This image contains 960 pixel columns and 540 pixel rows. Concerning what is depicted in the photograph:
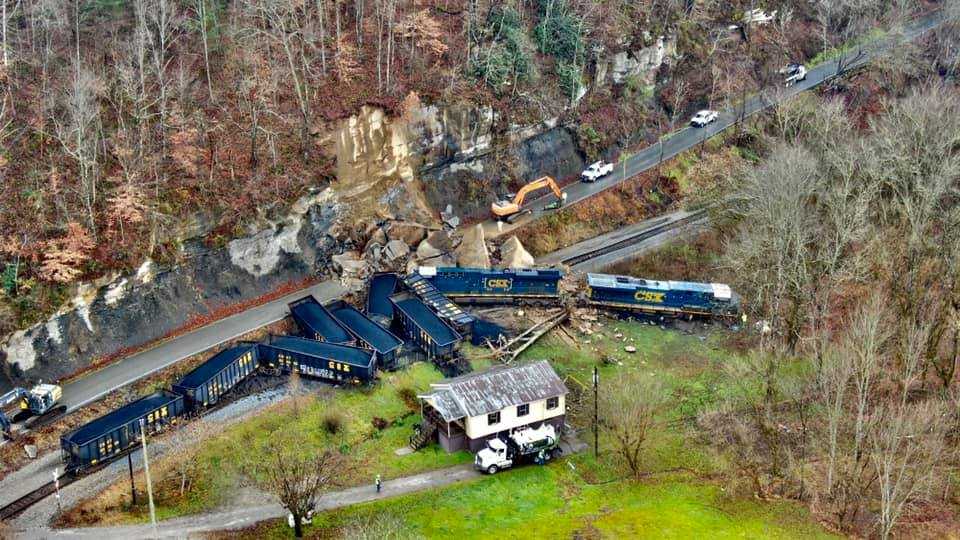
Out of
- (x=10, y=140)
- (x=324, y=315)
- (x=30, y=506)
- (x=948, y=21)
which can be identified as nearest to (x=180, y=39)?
(x=10, y=140)

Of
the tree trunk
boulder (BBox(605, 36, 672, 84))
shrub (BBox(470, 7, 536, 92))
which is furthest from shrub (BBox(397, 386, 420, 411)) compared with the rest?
boulder (BBox(605, 36, 672, 84))

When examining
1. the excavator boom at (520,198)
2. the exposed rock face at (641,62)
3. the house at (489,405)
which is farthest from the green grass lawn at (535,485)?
the exposed rock face at (641,62)

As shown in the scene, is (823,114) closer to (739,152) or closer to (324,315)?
(739,152)

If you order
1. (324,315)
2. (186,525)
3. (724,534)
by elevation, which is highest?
(324,315)

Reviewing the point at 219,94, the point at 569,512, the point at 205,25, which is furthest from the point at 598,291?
the point at 205,25

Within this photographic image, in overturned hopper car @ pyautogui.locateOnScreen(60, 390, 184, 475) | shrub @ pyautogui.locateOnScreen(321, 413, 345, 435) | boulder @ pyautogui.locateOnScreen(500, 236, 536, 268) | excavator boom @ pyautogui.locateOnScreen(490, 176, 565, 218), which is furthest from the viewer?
excavator boom @ pyautogui.locateOnScreen(490, 176, 565, 218)

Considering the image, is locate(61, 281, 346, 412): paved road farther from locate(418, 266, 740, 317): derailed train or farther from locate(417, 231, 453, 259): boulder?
locate(418, 266, 740, 317): derailed train
